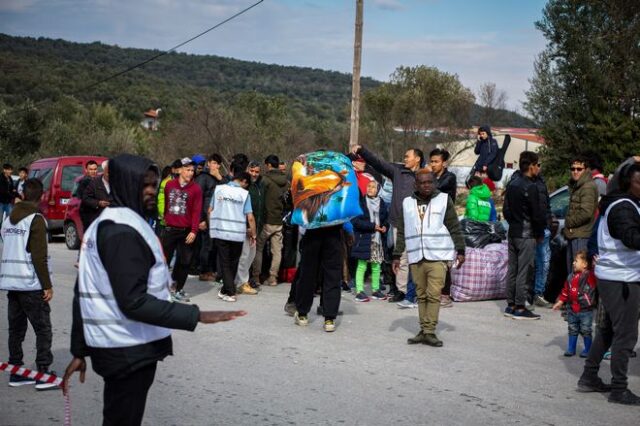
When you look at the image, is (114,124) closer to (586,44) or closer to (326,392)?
(586,44)

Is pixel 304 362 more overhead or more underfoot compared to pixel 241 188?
more underfoot

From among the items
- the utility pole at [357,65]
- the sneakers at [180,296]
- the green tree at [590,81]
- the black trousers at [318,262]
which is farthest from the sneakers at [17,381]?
the green tree at [590,81]

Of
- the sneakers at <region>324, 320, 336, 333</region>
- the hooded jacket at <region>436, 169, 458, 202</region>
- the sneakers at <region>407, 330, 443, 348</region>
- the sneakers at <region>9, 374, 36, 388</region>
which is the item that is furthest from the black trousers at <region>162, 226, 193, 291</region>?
the sneakers at <region>9, 374, 36, 388</region>

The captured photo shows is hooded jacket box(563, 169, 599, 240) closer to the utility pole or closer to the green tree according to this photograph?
the utility pole

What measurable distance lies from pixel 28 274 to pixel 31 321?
43 centimetres

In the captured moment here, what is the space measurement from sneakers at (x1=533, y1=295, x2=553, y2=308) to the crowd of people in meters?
0.04

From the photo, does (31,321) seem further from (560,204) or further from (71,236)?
(71,236)

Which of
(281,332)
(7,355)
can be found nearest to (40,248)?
(7,355)

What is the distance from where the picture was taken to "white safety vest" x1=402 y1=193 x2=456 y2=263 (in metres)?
8.55

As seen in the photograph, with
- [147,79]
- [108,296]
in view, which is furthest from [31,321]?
[147,79]

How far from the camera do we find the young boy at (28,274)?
6.66 meters

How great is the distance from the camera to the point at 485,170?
12.3 m

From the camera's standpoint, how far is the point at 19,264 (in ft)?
21.9

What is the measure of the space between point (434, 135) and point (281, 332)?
40446 millimetres
